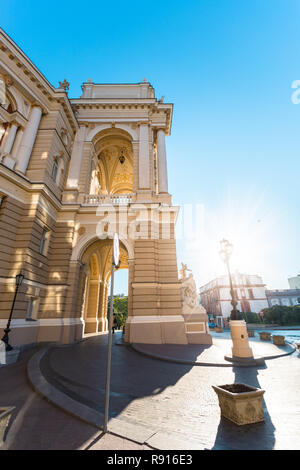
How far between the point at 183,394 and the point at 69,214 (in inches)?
472

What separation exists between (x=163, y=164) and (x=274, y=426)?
15.9m

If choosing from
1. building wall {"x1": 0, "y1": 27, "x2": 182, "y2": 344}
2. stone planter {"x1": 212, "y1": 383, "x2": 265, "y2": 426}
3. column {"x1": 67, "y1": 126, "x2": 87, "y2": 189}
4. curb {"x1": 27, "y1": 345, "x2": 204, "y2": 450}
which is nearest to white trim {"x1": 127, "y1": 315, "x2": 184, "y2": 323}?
building wall {"x1": 0, "y1": 27, "x2": 182, "y2": 344}

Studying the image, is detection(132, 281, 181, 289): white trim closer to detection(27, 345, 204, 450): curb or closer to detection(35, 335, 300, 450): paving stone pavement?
detection(35, 335, 300, 450): paving stone pavement

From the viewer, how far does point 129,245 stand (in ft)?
42.6

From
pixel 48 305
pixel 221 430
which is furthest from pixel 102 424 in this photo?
pixel 48 305

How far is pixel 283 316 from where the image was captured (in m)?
35.2

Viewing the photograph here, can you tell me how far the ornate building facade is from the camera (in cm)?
1018

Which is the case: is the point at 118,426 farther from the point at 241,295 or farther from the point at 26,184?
the point at 241,295

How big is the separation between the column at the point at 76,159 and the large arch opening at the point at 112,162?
119 centimetres

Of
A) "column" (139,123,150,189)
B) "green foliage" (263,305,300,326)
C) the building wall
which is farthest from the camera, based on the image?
"green foliage" (263,305,300,326)

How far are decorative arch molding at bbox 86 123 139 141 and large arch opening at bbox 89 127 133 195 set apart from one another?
0.81 feet

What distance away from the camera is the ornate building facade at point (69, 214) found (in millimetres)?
10180
